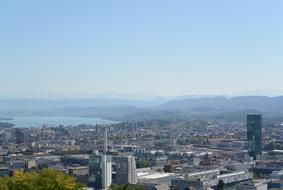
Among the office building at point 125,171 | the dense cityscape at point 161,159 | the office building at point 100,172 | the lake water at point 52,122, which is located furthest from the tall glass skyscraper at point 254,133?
the lake water at point 52,122

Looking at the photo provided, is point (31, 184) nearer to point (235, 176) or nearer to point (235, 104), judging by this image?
point (235, 176)

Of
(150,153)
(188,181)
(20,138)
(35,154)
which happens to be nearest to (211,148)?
(150,153)

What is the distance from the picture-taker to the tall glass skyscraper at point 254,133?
106 feet

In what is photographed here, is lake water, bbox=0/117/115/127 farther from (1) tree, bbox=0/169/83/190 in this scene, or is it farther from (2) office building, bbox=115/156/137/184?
(1) tree, bbox=0/169/83/190

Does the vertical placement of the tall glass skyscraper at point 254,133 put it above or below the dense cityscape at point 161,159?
above

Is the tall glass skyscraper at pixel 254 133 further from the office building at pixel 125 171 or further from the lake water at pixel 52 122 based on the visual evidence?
the lake water at pixel 52 122

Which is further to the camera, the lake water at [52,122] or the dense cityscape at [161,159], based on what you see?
the lake water at [52,122]

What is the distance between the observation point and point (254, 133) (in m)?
32.5

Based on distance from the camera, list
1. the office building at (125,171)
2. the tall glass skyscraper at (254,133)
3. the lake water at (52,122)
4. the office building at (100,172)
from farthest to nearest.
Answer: the lake water at (52,122)
the tall glass skyscraper at (254,133)
the office building at (125,171)
the office building at (100,172)

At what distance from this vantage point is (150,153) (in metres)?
35.8

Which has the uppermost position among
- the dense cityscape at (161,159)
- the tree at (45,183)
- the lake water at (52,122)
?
the tree at (45,183)

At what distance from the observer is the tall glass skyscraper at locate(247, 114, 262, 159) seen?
32438 mm

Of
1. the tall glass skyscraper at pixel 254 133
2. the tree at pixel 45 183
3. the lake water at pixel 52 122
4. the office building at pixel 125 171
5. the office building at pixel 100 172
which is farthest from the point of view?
the lake water at pixel 52 122

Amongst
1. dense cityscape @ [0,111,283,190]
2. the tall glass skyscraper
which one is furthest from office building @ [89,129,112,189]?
the tall glass skyscraper
